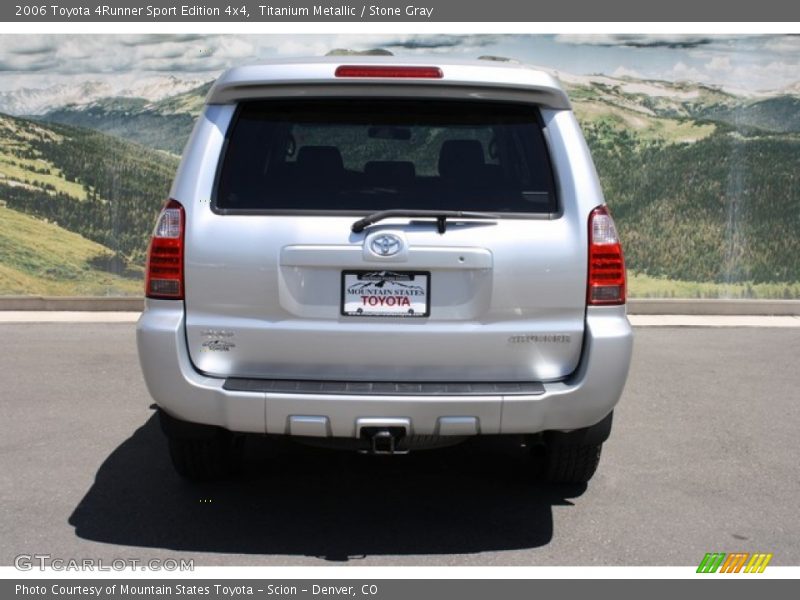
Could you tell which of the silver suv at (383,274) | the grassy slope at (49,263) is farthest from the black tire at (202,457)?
the grassy slope at (49,263)

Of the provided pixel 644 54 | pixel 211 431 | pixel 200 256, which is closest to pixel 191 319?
pixel 200 256

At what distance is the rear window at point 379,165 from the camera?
4.36m

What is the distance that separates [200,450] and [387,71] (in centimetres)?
202

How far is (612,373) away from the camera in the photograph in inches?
172

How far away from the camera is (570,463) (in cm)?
518

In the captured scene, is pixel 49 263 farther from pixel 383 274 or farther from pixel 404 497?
pixel 383 274

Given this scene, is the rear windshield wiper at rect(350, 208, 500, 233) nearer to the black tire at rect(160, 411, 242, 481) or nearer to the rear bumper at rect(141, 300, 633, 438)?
the rear bumper at rect(141, 300, 633, 438)

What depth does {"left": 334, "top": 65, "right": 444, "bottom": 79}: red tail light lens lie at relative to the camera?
4.32 metres

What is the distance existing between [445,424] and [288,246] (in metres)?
0.94

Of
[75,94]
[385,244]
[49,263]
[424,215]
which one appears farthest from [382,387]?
[75,94]

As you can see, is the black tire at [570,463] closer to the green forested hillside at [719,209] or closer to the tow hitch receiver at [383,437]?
the tow hitch receiver at [383,437]

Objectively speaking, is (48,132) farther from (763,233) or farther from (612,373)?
(612,373)

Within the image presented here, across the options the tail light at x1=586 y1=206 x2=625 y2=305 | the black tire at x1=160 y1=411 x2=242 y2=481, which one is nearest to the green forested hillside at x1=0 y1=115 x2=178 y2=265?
the black tire at x1=160 y1=411 x2=242 y2=481

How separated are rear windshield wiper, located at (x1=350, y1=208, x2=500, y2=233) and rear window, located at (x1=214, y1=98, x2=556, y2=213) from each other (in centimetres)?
6
